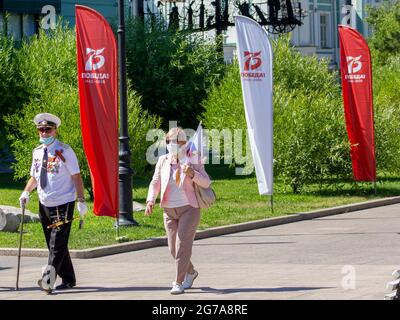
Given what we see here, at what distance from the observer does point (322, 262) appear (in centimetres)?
1530

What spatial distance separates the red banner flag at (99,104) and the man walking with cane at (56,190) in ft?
17.7

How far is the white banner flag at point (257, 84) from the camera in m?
22.7

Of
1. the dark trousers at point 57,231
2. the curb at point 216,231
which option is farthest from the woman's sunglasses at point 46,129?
the curb at point 216,231

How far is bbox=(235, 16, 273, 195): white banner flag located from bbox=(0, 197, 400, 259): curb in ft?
4.16

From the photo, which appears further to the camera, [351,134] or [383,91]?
[383,91]

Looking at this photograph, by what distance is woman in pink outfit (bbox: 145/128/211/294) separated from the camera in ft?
40.9

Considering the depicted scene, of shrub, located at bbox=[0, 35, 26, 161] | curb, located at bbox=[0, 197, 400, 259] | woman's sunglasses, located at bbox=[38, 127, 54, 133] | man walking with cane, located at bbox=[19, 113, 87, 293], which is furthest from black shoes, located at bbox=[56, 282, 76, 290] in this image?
shrub, located at bbox=[0, 35, 26, 161]

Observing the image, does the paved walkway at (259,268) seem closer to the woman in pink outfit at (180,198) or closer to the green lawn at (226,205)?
the woman in pink outfit at (180,198)

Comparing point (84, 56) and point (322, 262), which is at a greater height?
point (84, 56)

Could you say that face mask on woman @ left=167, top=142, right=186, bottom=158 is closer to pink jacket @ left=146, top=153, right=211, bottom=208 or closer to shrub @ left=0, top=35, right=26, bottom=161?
pink jacket @ left=146, top=153, right=211, bottom=208

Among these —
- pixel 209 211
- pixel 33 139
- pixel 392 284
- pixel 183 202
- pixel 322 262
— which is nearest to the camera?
pixel 392 284

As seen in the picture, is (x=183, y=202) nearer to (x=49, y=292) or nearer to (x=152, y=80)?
(x=49, y=292)

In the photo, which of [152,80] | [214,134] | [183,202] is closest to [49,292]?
[183,202]

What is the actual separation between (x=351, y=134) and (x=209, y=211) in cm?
514
